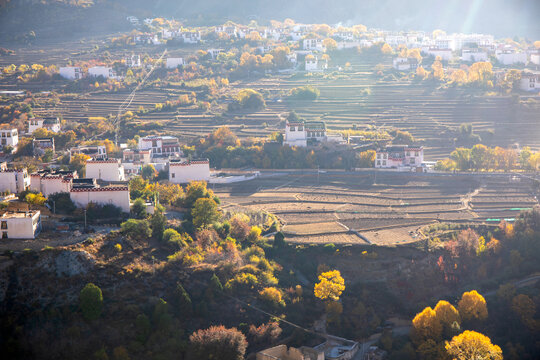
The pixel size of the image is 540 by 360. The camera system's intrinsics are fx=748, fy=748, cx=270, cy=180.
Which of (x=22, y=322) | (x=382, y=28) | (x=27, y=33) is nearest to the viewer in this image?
(x=22, y=322)

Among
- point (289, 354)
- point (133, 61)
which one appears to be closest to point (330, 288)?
point (289, 354)

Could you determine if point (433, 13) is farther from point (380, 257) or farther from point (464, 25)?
point (380, 257)

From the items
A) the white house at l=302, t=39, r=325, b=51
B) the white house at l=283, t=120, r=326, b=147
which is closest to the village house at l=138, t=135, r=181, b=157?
the white house at l=283, t=120, r=326, b=147

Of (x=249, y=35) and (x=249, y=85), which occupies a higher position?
(x=249, y=35)

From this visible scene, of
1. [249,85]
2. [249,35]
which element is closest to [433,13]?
[249,35]

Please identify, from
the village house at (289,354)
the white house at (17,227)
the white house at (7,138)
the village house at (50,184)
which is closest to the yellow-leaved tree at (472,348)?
the village house at (289,354)

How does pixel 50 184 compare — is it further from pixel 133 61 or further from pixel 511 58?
pixel 511 58

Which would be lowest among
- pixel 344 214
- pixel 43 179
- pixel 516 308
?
pixel 516 308

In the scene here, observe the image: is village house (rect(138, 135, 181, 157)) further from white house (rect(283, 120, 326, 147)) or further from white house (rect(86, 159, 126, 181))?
white house (rect(86, 159, 126, 181))
